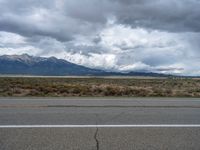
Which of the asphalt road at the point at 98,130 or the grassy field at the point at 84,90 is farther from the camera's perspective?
the grassy field at the point at 84,90

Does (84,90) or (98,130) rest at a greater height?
(98,130)

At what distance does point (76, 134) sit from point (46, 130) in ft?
2.77

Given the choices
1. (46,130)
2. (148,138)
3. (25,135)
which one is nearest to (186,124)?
(148,138)

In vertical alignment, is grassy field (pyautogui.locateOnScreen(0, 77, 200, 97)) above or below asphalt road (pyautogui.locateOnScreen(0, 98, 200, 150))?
below

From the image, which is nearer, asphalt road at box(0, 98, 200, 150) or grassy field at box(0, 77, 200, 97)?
asphalt road at box(0, 98, 200, 150)

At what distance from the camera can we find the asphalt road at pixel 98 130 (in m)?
6.24

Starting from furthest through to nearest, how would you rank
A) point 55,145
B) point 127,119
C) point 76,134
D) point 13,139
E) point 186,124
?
point 127,119 → point 186,124 → point 76,134 → point 13,139 → point 55,145

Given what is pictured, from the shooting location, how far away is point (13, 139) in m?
6.61

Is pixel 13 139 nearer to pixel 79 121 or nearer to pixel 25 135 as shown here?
pixel 25 135

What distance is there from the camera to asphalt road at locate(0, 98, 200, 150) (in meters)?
6.24

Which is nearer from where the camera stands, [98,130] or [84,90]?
[98,130]

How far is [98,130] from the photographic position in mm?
7602

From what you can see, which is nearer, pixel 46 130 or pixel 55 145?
pixel 55 145

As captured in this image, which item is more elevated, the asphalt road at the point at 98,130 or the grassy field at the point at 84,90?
the asphalt road at the point at 98,130
